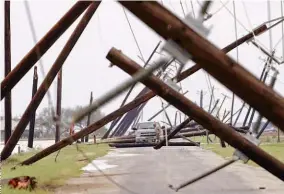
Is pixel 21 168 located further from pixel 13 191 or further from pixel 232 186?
pixel 232 186

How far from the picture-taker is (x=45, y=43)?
927 centimetres

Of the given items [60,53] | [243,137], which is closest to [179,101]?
[243,137]

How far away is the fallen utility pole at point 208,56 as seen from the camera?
121 inches

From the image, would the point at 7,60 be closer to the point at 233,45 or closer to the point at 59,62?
the point at 59,62

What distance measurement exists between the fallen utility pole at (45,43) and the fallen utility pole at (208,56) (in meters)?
5.31

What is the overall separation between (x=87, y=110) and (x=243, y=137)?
131cm

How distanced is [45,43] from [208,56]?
21.2 ft

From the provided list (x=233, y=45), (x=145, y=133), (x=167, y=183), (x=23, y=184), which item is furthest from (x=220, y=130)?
(x=145, y=133)

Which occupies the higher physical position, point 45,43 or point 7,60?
point 7,60

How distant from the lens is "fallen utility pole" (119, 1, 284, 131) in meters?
3.07

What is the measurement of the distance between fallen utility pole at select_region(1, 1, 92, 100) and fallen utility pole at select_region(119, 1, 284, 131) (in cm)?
531

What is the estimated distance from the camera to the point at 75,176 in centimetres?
1762

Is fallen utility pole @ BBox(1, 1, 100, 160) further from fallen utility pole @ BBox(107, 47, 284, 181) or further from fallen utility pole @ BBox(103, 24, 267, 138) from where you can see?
Answer: fallen utility pole @ BBox(107, 47, 284, 181)

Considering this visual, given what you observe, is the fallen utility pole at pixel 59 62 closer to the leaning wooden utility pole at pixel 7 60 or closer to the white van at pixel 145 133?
the leaning wooden utility pole at pixel 7 60
